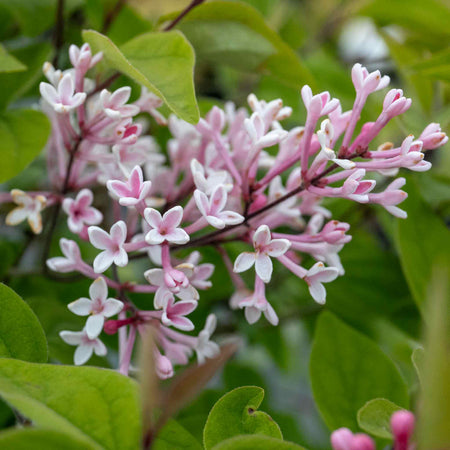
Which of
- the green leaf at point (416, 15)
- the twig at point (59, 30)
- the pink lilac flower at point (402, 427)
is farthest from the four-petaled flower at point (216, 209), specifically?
the green leaf at point (416, 15)

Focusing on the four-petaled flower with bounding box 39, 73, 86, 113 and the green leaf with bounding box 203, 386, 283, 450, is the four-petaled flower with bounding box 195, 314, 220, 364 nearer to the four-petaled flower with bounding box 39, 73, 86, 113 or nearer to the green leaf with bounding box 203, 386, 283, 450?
the green leaf with bounding box 203, 386, 283, 450

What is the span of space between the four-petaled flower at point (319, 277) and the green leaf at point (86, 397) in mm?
210

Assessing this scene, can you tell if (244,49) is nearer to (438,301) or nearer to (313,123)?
(313,123)

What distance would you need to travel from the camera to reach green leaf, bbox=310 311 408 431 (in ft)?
1.93

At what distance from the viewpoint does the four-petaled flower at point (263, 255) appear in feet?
1.70

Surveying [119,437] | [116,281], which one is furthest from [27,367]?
[116,281]

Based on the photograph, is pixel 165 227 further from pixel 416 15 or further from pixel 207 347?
pixel 416 15

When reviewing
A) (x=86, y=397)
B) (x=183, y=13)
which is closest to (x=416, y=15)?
(x=183, y=13)

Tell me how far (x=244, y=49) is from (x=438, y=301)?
0.48 metres

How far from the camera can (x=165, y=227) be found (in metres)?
0.50

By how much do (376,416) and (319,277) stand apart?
5.6 inches

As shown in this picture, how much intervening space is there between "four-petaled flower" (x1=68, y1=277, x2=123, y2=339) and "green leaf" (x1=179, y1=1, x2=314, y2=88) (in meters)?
0.32

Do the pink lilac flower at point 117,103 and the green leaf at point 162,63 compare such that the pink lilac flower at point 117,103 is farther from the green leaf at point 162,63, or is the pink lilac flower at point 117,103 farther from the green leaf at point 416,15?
the green leaf at point 416,15

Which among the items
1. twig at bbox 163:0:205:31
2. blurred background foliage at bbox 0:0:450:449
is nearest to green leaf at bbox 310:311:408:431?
blurred background foliage at bbox 0:0:450:449
